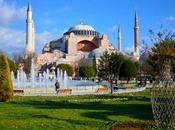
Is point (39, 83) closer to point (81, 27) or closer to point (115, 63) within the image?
point (115, 63)

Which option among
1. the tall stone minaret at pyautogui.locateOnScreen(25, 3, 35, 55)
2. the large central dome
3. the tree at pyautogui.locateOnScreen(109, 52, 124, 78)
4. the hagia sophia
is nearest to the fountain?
the tree at pyautogui.locateOnScreen(109, 52, 124, 78)

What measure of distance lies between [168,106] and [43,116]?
4.45m

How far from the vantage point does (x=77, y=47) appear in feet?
408

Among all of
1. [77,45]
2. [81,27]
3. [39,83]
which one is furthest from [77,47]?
[39,83]

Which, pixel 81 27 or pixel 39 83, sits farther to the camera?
pixel 81 27

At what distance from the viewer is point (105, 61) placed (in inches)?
2286

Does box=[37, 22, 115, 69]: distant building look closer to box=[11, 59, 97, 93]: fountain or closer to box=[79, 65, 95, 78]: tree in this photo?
box=[79, 65, 95, 78]: tree

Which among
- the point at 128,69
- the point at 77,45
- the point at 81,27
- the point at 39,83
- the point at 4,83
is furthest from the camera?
the point at 81,27

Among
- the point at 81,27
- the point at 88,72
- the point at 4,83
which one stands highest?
the point at 81,27

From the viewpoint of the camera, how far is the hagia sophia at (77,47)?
105375 mm

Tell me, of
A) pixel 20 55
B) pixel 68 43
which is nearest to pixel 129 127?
pixel 20 55

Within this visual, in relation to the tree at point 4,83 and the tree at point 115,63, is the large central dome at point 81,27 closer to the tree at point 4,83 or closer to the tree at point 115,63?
the tree at point 115,63

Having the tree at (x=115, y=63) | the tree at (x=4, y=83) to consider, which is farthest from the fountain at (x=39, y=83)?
the tree at (x=115, y=63)

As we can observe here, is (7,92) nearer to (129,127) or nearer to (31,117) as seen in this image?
(31,117)
